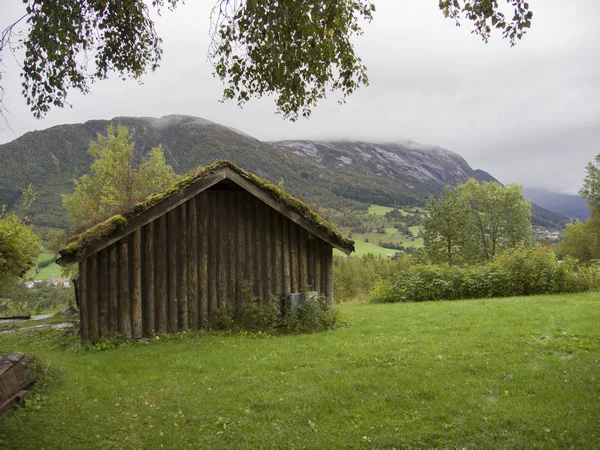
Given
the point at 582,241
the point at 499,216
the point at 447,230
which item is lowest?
the point at 582,241

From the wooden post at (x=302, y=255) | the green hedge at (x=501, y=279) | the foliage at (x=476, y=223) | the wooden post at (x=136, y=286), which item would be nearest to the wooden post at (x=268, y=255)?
the wooden post at (x=302, y=255)

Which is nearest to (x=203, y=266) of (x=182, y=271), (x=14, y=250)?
(x=182, y=271)

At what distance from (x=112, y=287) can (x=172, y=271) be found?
4.91 feet

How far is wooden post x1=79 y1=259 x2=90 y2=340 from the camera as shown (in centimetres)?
1002

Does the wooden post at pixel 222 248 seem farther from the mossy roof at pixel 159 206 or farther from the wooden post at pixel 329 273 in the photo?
the wooden post at pixel 329 273

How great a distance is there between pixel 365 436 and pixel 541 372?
351 cm

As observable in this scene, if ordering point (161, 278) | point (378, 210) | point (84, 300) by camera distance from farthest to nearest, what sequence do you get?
point (378, 210) → point (161, 278) → point (84, 300)

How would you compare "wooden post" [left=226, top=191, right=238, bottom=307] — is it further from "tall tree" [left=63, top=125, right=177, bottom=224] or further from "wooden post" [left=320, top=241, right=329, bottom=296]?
"tall tree" [left=63, top=125, right=177, bottom=224]

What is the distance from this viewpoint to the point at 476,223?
182 ft

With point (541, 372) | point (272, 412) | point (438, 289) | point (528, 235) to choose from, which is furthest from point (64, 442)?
point (528, 235)

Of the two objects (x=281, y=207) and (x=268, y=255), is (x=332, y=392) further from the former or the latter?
(x=281, y=207)

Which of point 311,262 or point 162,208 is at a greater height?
point 162,208

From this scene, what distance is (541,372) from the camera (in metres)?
6.57

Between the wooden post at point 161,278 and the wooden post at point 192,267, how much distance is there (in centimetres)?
62
